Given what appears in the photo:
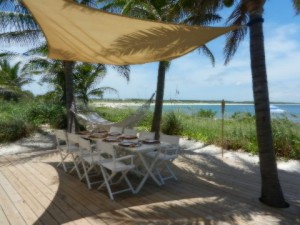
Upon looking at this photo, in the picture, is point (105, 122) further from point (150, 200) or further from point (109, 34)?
point (150, 200)

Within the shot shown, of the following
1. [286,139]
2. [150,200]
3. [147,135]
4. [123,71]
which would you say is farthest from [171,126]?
[150,200]

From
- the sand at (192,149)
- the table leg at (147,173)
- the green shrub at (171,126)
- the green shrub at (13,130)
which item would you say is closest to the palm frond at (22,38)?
the green shrub at (13,130)

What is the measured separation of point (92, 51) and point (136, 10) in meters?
3.14

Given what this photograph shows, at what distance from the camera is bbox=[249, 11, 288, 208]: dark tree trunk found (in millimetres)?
3688

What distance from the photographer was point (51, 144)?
8.04 metres

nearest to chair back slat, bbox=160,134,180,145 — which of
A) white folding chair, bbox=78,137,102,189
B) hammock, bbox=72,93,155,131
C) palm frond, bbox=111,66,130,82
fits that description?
white folding chair, bbox=78,137,102,189

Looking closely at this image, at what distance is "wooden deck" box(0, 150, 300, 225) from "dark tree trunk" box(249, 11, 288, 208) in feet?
0.79

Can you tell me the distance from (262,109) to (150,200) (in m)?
1.79

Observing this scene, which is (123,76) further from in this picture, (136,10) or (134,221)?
(134,221)

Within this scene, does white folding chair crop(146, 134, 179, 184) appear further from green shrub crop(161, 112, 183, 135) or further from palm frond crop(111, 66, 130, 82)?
palm frond crop(111, 66, 130, 82)

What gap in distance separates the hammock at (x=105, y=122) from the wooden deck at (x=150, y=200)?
6.50ft

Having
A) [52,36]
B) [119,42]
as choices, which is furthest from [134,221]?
[52,36]

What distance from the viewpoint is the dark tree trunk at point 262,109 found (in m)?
3.69

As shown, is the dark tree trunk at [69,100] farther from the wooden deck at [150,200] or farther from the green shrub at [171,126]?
the green shrub at [171,126]
